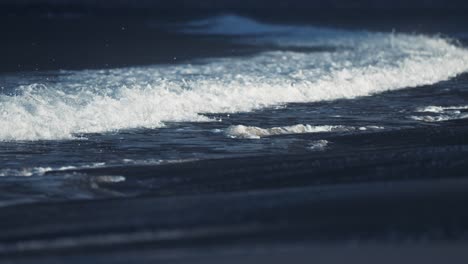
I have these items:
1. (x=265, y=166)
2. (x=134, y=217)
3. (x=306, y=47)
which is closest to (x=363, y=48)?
(x=306, y=47)

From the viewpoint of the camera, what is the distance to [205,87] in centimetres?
1512

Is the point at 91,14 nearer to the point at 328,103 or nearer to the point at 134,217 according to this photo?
the point at 328,103

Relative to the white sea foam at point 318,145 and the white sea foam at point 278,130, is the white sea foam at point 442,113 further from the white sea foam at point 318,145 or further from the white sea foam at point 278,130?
the white sea foam at point 318,145

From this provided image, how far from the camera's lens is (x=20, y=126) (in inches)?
441

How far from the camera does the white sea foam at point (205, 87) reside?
1195 centimetres

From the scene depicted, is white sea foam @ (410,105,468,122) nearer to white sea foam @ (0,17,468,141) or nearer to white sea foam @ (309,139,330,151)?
white sea foam @ (0,17,468,141)

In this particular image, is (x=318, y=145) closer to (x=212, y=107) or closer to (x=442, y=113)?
(x=442, y=113)

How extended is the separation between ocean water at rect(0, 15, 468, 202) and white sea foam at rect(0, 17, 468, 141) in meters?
0.03

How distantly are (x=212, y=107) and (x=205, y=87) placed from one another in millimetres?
1233

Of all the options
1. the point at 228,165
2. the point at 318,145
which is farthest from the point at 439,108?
the point at 228,165

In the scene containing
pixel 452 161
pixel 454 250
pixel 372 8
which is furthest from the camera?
pixel 372 8

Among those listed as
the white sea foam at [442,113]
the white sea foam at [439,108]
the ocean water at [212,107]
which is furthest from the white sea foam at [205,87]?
the white sea foam at [442,113]

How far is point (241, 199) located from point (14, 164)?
2707mm

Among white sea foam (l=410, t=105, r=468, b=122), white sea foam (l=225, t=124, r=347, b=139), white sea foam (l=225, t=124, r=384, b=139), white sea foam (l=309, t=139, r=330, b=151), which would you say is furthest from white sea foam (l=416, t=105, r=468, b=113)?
white sea foam (l=309, t=139, r=330, b=151)
